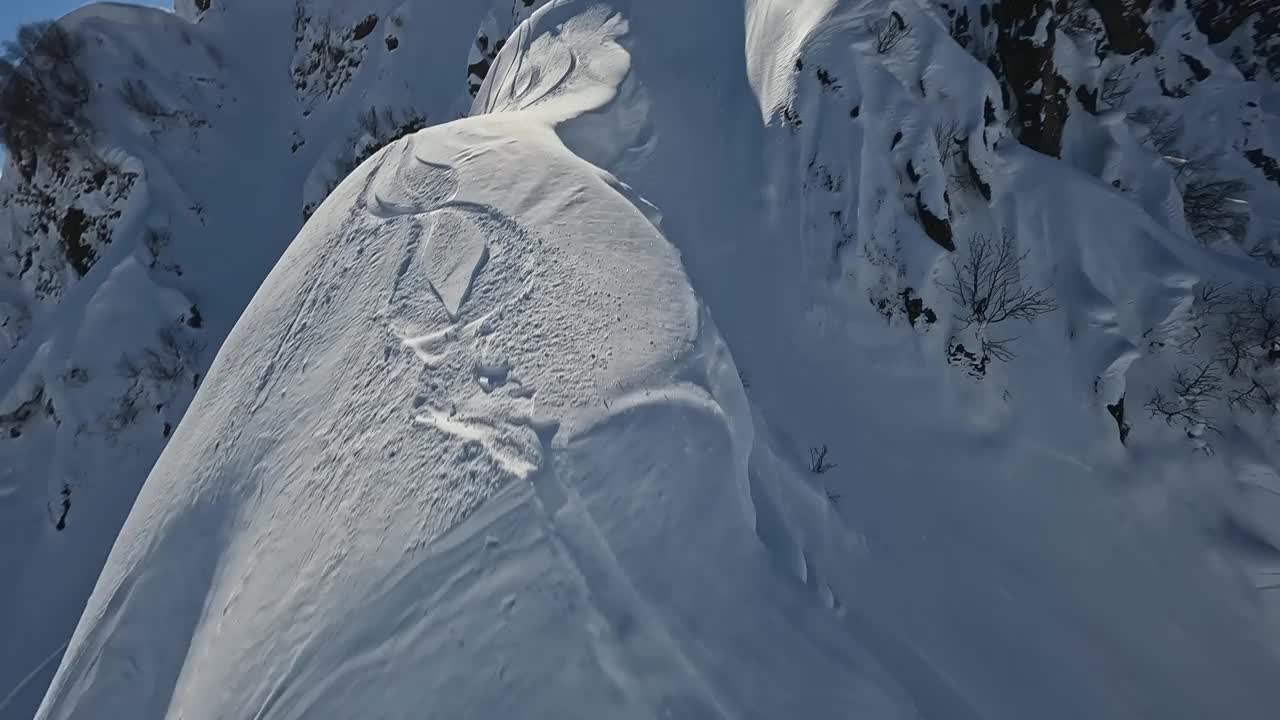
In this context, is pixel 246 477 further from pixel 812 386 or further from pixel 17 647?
pixel 17 647

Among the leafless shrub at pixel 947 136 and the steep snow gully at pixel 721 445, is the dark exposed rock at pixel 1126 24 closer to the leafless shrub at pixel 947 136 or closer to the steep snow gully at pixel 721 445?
the steep snow gully at pixel 721 445

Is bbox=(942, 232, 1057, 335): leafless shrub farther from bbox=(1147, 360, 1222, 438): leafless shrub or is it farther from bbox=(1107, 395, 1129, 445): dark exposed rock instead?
bbox=(1147, 360, 1222, 438): leafless shrub

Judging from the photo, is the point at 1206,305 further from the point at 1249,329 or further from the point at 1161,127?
the point at 1161,127

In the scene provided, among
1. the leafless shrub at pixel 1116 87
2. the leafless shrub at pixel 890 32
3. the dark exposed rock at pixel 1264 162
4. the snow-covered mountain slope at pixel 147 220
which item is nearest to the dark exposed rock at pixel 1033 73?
the leafless shrub at pixel 890 32

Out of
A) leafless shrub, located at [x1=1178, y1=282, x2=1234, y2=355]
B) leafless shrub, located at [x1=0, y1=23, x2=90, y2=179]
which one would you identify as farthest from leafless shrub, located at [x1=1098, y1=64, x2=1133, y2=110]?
leafless shrub, located at [x1=0, y1=23, x2=90, y2=179]

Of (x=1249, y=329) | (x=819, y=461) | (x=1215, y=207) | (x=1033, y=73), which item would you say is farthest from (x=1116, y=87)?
(x=819, y=461)

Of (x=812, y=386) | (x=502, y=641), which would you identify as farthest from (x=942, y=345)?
(x=502, y=641)
